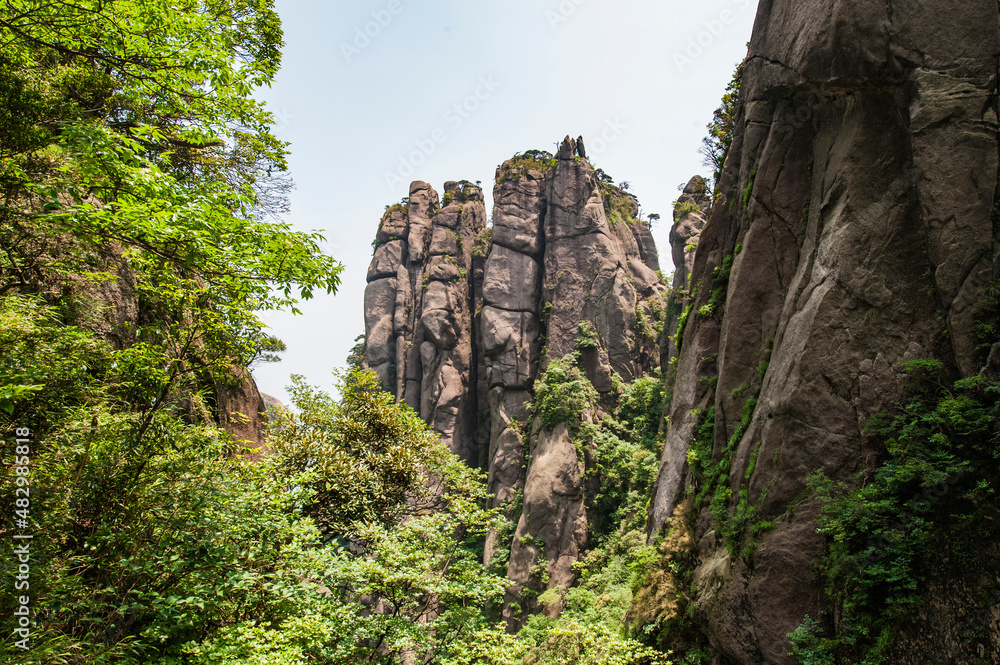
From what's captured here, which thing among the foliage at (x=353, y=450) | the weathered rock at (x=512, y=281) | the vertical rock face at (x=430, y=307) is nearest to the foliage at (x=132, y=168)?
the foliage at (x=353, y=450)

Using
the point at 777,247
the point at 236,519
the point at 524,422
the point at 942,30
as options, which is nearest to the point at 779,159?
the point at 777,247

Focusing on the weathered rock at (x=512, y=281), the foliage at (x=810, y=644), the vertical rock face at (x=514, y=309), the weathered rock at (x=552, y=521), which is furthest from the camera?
the weathered rock at (x=512, y=281)

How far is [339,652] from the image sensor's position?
299 inches

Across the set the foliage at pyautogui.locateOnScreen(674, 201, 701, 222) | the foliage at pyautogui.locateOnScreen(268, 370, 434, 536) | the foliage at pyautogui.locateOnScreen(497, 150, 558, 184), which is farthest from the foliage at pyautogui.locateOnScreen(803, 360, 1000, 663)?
the foliage at pyautogui.locateOnScreen(497, 150, 558, 184)

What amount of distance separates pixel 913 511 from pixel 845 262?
4.50 metres

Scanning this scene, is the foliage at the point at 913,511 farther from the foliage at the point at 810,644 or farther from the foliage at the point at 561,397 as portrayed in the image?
the foliage at the point at 561,397

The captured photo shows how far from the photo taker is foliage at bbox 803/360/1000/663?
711cm

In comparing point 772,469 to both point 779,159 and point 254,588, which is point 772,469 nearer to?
point 779,159

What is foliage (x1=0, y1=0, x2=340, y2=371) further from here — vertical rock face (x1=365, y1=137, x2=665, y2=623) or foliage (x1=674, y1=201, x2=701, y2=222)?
foliage (x1=674, y1=201, x2=701, y2=222)

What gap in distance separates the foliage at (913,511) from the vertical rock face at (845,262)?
406 millimetres

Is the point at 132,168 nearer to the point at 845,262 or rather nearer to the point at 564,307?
the point at 845,262

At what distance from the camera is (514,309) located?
38156 mm

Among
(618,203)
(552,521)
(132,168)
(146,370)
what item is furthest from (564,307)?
(132,168)

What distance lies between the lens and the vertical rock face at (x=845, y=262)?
8.65 metres
